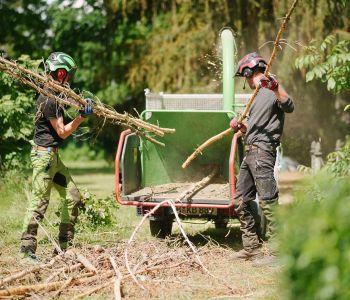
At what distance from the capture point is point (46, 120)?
705 centimetres

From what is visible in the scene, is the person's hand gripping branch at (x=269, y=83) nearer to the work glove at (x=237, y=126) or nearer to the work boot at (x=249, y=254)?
the work glove at (x=237, y=126)

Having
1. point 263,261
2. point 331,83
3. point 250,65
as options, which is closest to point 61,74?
point 250,65

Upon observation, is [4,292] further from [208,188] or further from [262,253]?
[208,188]

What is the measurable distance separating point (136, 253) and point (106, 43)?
1709 cm

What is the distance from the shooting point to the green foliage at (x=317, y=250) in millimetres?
2031

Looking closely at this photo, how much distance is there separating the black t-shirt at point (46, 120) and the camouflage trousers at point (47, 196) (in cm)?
12

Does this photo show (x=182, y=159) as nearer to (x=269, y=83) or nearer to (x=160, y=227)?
(x=160, y=227)

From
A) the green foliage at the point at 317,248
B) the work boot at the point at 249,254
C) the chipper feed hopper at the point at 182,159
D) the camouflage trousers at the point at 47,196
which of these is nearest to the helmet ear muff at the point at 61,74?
the camouflage trousers at the point at 47,196

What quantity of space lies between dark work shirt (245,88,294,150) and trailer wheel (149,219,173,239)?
204cm

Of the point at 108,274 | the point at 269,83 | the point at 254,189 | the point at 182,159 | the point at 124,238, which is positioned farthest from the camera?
the point at 182,159

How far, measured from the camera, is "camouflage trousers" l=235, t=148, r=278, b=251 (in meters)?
6.87

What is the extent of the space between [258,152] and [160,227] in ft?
6.98

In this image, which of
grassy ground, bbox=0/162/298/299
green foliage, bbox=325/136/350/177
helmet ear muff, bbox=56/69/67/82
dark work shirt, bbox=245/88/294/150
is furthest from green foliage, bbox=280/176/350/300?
helmet ear muff, bbox=56/69/67/82

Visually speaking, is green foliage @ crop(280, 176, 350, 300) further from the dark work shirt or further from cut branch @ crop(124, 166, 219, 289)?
the dark work shirt
